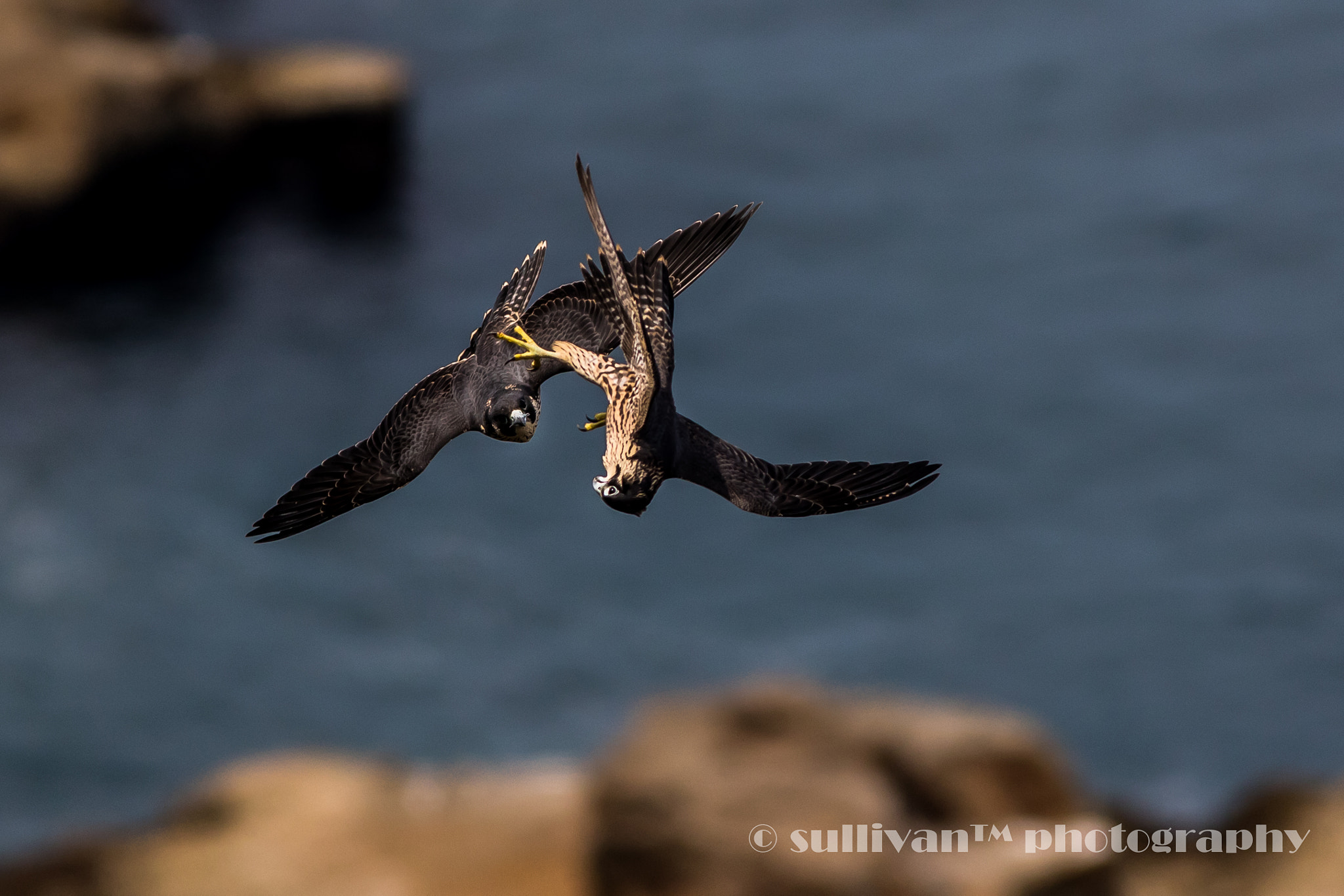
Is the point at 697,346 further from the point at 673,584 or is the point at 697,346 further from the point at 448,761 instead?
the point at 448,761

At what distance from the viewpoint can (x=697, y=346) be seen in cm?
10156

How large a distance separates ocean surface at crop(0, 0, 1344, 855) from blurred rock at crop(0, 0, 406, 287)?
5769 mm

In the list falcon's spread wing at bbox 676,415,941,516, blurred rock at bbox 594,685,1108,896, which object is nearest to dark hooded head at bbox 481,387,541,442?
falcon's spread wing at bbox 676,415,941,516

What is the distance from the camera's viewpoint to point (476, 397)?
637 inches

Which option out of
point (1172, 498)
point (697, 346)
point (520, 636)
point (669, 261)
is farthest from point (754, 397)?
point (669, 261)

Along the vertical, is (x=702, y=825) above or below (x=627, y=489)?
above

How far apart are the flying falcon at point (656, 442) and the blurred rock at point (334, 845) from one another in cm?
3425

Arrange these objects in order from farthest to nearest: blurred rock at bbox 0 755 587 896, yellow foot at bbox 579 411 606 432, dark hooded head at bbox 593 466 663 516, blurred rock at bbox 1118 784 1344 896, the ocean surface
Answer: the ocean surface
blurred rock at bbox 1118 784 1344 896
blurred rock at bbox 0 755 587 896
yellow foot at bbox 579 411 606 432
dark hooded head at bbox 593 466 663 516

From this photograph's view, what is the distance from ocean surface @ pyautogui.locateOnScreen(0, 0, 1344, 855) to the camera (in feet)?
304

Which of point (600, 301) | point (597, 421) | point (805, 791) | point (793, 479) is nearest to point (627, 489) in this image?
point (597, 421)

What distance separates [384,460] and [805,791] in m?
25.6

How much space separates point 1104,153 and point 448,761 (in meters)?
65.8

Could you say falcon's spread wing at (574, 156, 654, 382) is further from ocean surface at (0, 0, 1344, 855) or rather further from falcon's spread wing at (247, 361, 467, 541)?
ocean surface at (0, 0, 1344, 855)

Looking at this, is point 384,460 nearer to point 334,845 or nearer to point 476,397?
point 476,397
